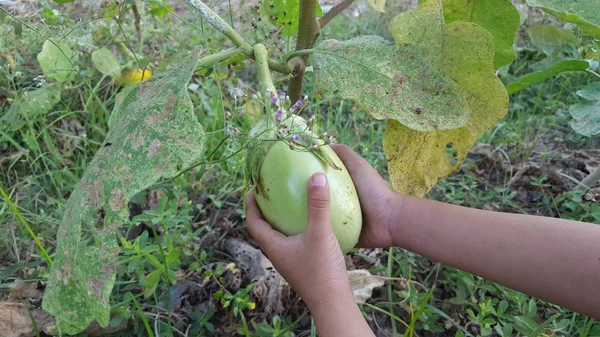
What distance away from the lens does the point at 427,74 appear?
927mm

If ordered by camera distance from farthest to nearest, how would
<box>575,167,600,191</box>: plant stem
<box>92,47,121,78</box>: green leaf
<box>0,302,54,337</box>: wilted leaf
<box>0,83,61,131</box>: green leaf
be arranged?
<box>92,47,121,78</box>: green leaf → <box>0,83,61,131</box>: green leaf → <box>575,167,600,191</box>: plant stem → <box>0,302,54,337</box>: wilted leaf

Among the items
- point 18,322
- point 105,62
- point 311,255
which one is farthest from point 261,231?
point 105,62

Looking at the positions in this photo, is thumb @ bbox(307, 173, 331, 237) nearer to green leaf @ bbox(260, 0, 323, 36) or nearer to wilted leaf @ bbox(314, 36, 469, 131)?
wilted leaf @ bbox(314, 36, 469, 131)

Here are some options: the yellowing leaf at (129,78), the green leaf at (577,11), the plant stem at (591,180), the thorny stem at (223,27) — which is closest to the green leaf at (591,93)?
the plant stem at (591,180)

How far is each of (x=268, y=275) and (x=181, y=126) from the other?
0.72 metres

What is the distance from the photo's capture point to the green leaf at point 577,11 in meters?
0.82

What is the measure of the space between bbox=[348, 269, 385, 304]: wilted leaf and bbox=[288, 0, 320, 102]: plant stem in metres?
0.53

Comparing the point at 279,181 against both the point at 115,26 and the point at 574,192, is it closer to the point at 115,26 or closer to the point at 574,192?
the point at 574,192

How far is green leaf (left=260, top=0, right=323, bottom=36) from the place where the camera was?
1.15m

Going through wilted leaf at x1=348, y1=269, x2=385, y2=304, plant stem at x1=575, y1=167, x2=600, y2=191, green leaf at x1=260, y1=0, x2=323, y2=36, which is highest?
green leaf at x1=260, y1=0, x2=323, y2=36

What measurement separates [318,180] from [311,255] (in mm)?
156

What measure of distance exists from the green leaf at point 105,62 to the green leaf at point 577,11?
1500mm

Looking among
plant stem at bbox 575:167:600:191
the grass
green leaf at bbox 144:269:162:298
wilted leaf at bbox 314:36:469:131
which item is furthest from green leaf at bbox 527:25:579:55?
green leaf at bbox 144:269:162:298

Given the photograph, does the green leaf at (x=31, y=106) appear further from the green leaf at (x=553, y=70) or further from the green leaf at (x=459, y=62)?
the green leaf at (x=553, y=70)
